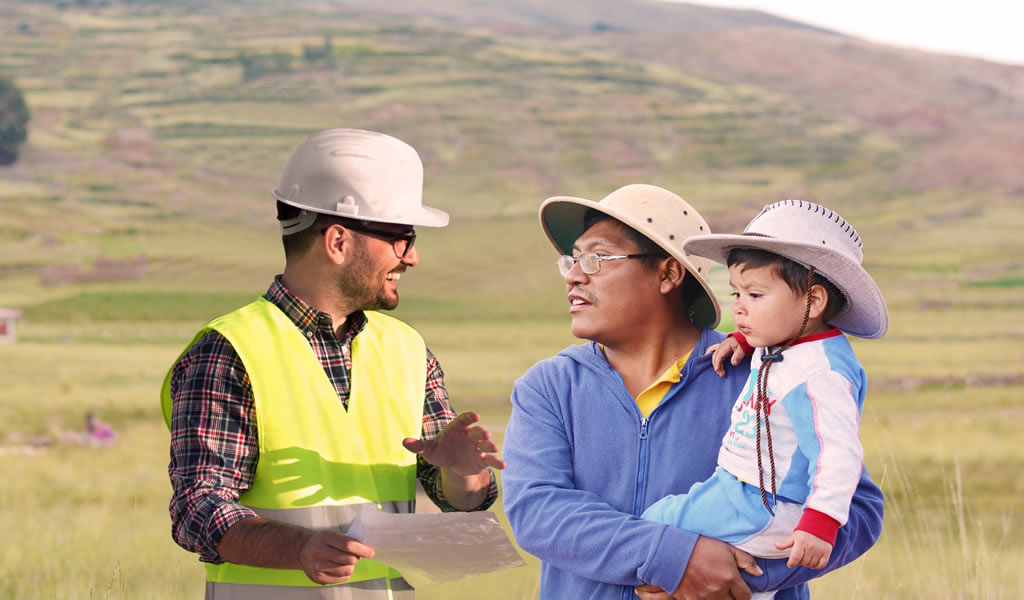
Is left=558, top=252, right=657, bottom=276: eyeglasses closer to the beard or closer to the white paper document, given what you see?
the beard

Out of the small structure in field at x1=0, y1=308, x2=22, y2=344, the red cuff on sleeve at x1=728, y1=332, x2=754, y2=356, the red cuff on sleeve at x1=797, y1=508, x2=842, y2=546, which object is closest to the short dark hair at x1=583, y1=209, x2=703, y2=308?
the red cuff on sleeve at x1=728, y1=332, x2=754, y2=356

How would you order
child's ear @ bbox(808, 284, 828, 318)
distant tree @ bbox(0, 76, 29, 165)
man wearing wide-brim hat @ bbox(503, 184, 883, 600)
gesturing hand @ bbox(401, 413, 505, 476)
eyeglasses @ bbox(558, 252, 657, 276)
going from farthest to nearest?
distant tree @ bbox(0, 76, 29, 165) < eyeglasses @ bbox(558, 252, 657, 276) < gesturing hand @ bbox(401, 413, 505, 476) < child's ear @ bbox(808, 284, 828, 318) < man wearing wide-brim hat @ bbox(503, 184, 883, 600)

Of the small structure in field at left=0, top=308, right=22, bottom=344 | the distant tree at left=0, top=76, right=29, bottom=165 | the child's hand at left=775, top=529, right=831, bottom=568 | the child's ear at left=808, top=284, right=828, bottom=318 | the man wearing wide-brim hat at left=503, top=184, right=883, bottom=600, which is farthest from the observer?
the distant tree at left=0, top=76, right=29, bottom=165

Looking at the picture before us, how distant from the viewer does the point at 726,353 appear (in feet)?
10.9

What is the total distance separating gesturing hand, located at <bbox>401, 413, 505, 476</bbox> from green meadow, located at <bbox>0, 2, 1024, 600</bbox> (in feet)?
17.9

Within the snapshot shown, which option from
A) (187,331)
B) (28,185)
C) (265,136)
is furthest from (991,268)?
(28,185)

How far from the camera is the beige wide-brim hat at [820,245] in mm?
3113

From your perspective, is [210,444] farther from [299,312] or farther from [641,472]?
[641,472]

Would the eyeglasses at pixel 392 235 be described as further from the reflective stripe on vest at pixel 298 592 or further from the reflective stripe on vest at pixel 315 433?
the reflective stripe on vest at pixel 298 592

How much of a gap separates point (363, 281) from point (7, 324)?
52257 mm

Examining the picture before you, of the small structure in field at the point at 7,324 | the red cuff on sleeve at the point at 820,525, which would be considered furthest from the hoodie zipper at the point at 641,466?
the small structure in field at the point at 7,324

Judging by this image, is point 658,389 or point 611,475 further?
point 658,389

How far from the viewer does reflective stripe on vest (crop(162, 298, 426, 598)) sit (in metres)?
3.14

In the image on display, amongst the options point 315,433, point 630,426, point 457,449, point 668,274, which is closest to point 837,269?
point 668,274
